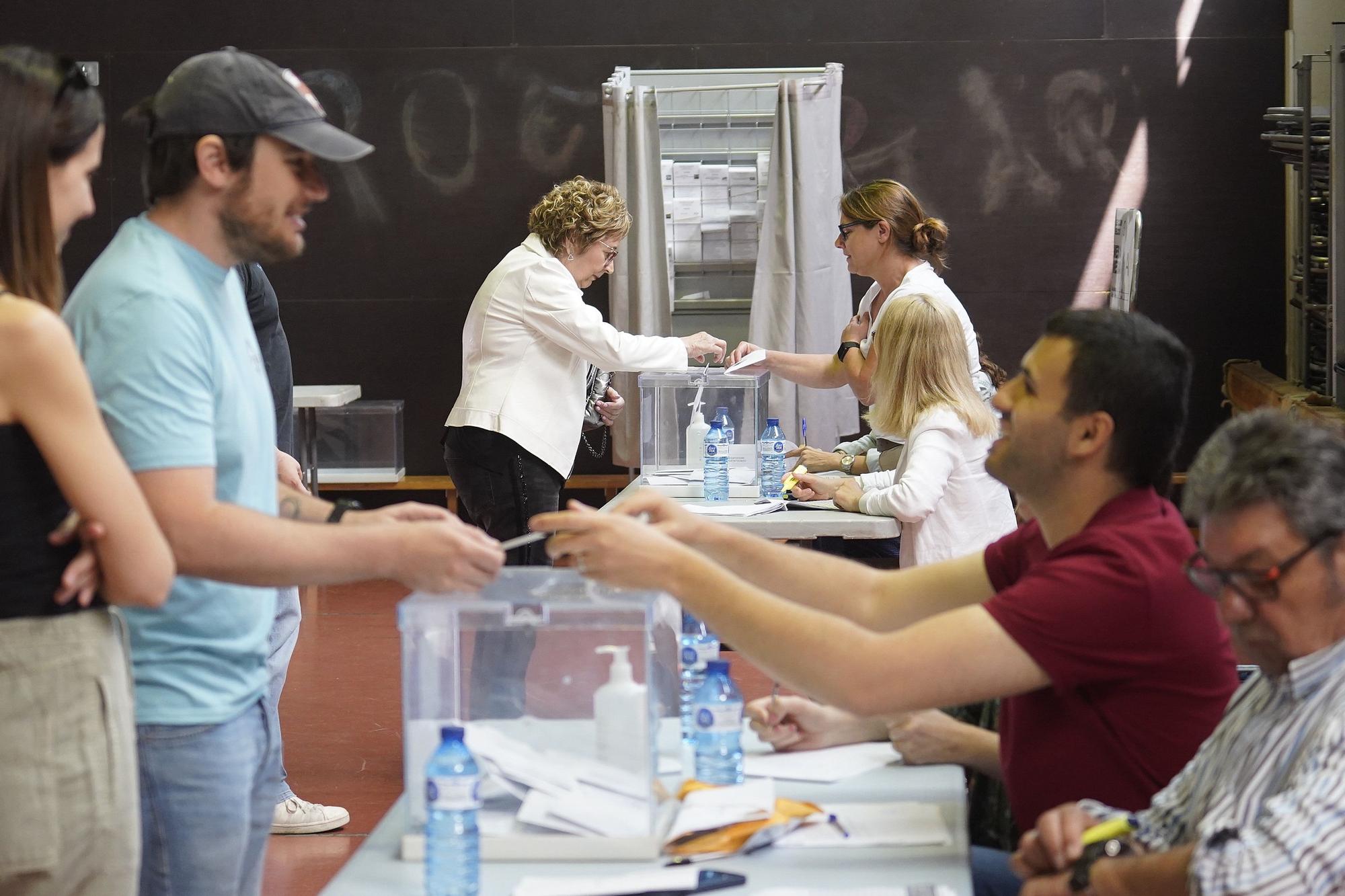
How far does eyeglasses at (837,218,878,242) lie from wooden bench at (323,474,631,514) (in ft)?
7.31

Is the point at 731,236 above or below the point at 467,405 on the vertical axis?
above

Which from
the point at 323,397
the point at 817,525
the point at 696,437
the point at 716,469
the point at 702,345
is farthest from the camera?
the point at 323,397

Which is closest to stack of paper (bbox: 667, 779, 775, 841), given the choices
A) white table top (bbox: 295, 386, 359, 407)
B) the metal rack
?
the metal rack

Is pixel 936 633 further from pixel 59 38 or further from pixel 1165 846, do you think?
pixel 59 38

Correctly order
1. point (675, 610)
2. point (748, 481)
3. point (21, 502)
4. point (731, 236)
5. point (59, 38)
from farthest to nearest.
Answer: point (59, 38) < point (731, 236) < point (748, 481) < point (675, 610) < point (21, 502)

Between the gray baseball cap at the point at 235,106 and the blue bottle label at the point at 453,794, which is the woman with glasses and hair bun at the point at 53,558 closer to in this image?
the gray baseball cap at the point at 235,106

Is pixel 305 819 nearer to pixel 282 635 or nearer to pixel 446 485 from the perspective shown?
pixel 282 635

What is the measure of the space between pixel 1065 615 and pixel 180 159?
4.05 ft

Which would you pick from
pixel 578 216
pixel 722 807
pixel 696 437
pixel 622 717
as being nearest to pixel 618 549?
pixel 622 717

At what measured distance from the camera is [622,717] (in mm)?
1817

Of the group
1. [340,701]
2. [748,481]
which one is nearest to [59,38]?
[340,701]

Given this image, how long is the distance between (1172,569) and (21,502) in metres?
1.38

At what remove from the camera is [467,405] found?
451 cm

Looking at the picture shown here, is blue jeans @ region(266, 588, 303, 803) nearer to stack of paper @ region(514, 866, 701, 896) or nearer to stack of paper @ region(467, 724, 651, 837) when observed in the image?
stack of paper @ region(467, 724, 651, 837)
